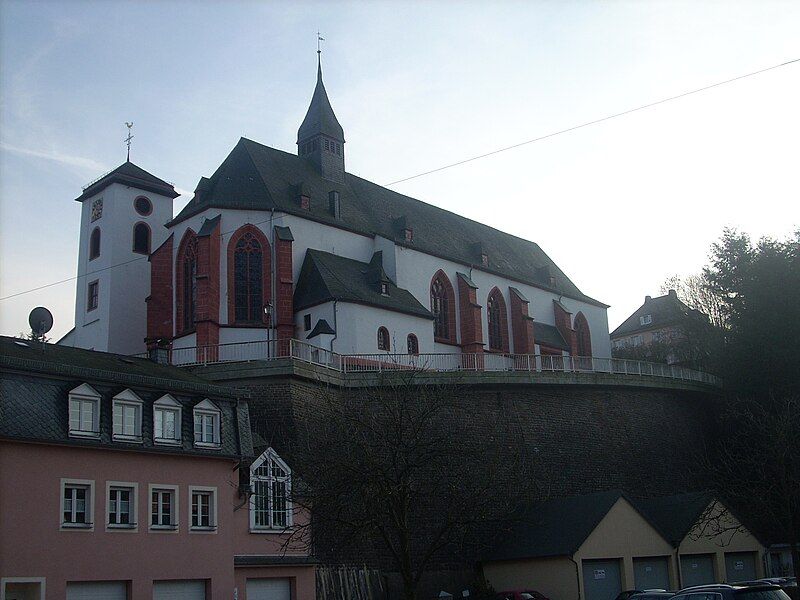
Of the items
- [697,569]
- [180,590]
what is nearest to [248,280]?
[180,590]

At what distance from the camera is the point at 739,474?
4334cm

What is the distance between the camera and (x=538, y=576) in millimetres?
31844

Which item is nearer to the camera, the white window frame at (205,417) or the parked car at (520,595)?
the white window frame at (205,417)

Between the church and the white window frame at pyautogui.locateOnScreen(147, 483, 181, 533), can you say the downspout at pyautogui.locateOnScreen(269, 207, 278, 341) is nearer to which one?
the church

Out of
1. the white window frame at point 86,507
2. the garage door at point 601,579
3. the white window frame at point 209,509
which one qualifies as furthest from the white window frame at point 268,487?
the garage door at point 601,579

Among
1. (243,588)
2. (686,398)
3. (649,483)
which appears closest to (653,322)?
(686,398)

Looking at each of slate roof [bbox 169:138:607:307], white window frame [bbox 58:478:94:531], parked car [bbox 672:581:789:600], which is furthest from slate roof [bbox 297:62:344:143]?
parked car [bbox 672:581:789:600]

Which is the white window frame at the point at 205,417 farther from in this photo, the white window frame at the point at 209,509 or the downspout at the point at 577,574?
the downspout at the point at 577,574

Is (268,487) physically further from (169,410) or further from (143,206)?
(143,206)

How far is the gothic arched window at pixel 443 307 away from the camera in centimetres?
5112

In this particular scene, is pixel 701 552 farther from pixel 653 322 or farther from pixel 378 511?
pixel 653 322

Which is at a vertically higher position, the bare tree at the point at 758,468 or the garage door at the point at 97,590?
the bare tree at the point at 758,468

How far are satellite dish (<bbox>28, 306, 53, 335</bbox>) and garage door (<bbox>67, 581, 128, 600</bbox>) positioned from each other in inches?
360

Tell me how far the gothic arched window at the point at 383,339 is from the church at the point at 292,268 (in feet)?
0.24
